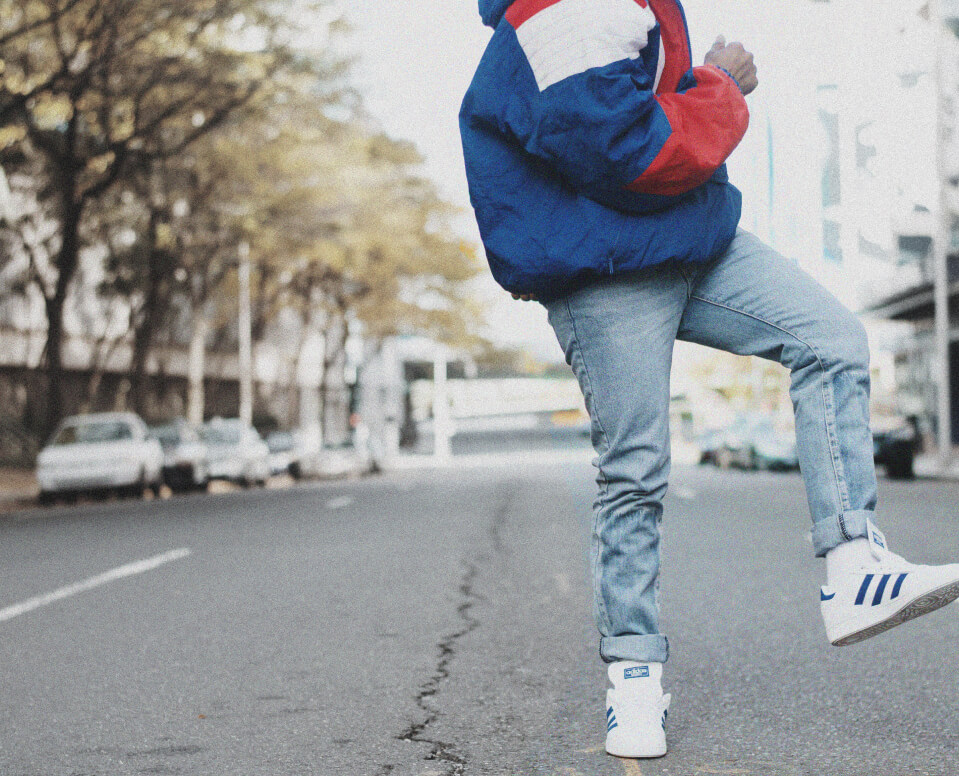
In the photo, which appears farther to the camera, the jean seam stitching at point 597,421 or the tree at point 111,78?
the tree at point 111,78

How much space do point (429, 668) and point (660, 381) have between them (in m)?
1.77

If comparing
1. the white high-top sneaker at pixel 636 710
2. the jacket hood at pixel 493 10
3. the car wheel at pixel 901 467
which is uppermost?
the jacket hood at pixel 493 10

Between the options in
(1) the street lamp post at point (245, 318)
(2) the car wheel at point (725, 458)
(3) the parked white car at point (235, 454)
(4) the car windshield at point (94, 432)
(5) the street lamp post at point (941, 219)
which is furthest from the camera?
(1) the street lamp post at point (245, 318)

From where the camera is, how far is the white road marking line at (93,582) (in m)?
5.84

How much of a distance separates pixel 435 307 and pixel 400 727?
122 ft

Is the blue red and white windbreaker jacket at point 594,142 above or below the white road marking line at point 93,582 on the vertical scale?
above

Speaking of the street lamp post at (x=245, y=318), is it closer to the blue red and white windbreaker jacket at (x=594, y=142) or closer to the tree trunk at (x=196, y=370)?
the tree trunk at (x=196, y=370)

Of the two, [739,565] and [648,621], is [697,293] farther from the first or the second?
[739,565]

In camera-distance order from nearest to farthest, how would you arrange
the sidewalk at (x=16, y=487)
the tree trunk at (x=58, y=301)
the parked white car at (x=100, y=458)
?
1. the parked white car at (x=100, y=458)
2. the sidewalk at (x=16, y=487)
3. the tree trunk at (x=58, y=301)

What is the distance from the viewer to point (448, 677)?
159 inches

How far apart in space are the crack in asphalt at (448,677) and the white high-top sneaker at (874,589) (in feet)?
3.03

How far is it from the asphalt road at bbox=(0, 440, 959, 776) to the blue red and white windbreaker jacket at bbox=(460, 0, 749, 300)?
1167 mm

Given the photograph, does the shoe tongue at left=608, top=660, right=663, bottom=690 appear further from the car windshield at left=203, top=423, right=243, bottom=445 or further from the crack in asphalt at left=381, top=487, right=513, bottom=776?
the car windshield at left=203, top=423, right=243, bottom=445

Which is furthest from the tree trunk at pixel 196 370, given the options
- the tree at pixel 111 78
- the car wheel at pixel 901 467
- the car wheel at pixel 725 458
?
the car wheel at pixel 901 467
